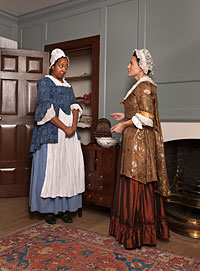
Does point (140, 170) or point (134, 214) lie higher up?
point (140, 170)

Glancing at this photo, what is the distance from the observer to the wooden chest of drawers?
3.09 m

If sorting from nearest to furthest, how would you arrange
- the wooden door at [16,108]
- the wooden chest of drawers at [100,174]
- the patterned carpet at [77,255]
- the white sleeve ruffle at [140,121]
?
1. the patterned carpet at [77,255]
2. the white sleeve ruffle at [140,121]
3. the wooden chest of drawers at [100,174]
4. the wooden door at [16,108]

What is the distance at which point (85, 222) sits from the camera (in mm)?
2994

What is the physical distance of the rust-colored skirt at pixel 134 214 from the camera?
234 centimetres

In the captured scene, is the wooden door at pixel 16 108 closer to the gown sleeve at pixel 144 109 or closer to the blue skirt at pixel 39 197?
the blue skirt at pixel 39 197

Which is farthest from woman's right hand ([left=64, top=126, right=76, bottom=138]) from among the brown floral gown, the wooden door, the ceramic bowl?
the wooden door

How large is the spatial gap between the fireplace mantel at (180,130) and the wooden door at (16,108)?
1978 mm

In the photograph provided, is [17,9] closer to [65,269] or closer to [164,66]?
[164,66]

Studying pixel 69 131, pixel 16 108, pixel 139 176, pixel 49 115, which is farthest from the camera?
pixel 16 108

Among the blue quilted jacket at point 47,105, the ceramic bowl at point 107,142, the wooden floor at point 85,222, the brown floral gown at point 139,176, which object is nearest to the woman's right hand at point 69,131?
the blue quilted jacket at point 47,105

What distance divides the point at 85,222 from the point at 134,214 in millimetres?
829

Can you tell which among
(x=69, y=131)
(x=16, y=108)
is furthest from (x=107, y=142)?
(x=16, y=108)

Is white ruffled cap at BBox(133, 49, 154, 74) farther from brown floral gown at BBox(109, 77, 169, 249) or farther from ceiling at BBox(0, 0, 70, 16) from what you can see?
ceiling at BBox(0, 0, 70, 16)

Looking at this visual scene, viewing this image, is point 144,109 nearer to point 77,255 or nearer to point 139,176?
point 139,176
